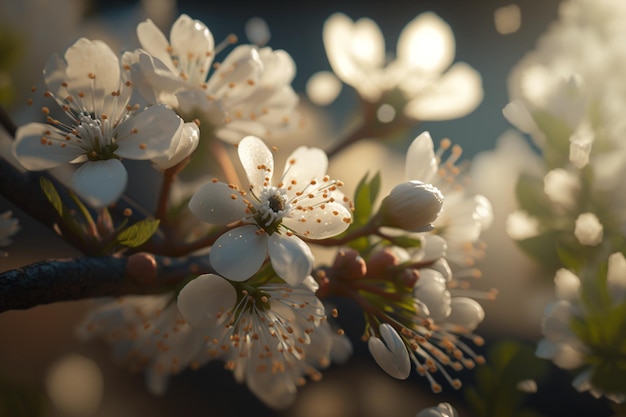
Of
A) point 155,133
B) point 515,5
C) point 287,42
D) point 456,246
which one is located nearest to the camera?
point 155,133

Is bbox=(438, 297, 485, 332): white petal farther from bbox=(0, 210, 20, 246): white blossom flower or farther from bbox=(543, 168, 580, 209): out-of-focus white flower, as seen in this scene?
bbox=(0, 210, 20, 246): white blossom flower

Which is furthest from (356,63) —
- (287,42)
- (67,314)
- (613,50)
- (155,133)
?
(67,314)

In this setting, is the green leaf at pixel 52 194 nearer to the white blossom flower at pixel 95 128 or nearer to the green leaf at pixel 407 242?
the white blossom flower at pixel 95 128

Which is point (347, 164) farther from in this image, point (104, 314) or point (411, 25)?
point (104, 314)

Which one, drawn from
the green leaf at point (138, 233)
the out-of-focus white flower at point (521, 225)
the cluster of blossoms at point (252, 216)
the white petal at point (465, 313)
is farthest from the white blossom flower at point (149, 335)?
the out-of-focus white flower at point (521, 225)

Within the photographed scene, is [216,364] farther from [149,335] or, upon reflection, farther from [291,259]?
[291,259]

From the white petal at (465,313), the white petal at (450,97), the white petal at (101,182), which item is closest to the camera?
the white petal at (101,182)

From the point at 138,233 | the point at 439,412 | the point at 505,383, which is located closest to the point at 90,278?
the point at 138,233
